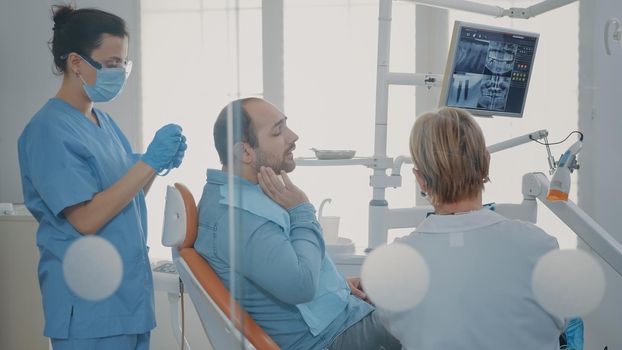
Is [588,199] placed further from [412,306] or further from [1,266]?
[1,266]

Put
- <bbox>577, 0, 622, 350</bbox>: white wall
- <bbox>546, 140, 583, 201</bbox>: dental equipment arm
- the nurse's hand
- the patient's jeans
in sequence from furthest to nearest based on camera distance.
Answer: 1. <bbox>577, 0, 622, 350</bbox>: white wall
2. <bbox>546, 140, 583, 201</bbox>: dental equipment arm
3. the patient's jeans
4. the nurse's hand

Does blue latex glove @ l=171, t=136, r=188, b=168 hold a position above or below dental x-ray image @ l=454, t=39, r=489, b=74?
below

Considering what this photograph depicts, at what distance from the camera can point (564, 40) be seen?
2.74 meters

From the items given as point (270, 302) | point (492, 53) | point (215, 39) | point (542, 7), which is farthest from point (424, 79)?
point (270, 302)

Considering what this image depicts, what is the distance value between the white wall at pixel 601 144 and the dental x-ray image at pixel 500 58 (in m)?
0.81

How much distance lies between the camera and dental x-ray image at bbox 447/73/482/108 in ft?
6.20

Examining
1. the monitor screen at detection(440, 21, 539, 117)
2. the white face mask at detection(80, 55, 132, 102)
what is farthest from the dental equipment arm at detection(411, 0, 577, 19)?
the white face mask at detection(80, 55, 132, 102)

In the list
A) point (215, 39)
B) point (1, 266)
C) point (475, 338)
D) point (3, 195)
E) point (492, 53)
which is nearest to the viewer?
point (475, 338)

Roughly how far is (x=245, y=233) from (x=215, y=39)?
1084 millimetres

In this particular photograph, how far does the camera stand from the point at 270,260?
115cm

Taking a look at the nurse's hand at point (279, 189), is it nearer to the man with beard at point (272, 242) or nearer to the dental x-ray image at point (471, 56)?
the man with beard at point (272, 242)

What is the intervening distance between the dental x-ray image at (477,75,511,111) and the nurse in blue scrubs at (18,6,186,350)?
39.3 inches

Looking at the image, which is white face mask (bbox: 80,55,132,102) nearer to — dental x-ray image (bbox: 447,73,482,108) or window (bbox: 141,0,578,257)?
window (bbox: 141,0,578,257)

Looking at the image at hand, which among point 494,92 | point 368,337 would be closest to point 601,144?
point 494,92
